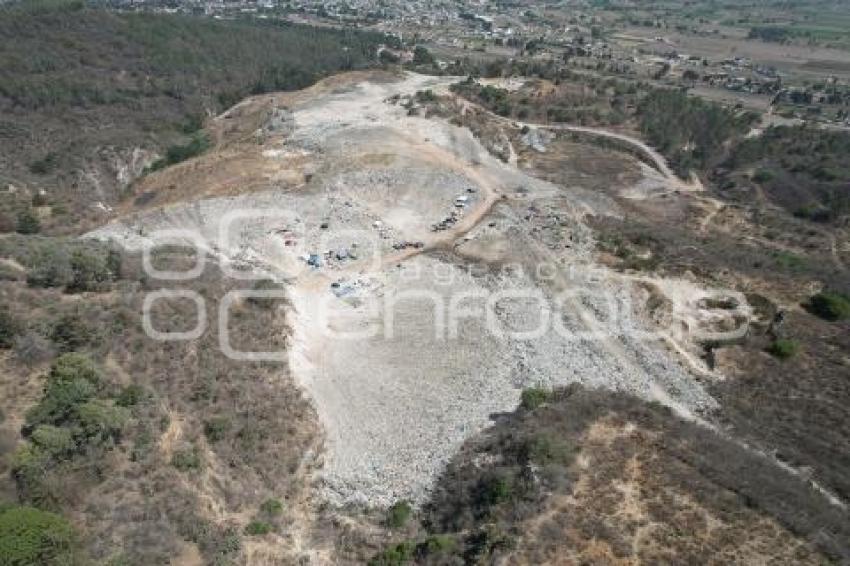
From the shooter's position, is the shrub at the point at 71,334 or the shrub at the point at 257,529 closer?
the shrub at the point at 257,529

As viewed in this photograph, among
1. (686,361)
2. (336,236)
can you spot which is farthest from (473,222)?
(686,361)

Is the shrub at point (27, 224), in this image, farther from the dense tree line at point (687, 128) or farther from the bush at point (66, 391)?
the dense tree line at point (687, 128)

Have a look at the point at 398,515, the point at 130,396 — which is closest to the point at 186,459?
the point at 130,396

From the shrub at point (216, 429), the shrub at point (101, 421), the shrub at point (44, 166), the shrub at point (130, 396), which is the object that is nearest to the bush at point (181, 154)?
the shrub at point (44, 166)

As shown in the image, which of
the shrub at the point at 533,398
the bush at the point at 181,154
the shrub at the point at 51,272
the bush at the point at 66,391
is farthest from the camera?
the bush at the point at 181,154

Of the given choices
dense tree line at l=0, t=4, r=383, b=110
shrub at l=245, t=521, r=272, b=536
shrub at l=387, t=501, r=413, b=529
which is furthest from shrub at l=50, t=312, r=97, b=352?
dense tree line at l=0, t=4, r=383, b=110

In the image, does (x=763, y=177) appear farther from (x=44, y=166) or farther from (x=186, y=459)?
(x=44, y=166)
